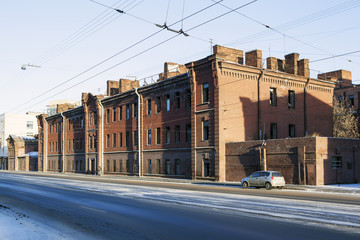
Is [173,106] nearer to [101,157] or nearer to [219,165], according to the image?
[219,165]

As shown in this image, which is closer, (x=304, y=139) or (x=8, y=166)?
(x=304, y=139)

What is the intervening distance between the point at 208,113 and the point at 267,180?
11618 millimetres

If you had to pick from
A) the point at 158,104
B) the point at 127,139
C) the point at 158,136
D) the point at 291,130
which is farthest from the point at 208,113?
the point at 127,139

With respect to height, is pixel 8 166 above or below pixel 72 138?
below

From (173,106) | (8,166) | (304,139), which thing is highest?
(173,106)

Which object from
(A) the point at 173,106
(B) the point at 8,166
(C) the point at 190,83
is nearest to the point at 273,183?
(C) the point at 190,83

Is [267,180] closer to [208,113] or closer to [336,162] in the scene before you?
[336,162]

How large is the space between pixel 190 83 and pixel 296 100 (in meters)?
12.3

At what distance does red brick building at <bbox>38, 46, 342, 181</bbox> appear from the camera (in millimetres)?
36406

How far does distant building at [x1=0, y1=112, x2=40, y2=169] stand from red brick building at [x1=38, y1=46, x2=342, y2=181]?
63006 millimetres

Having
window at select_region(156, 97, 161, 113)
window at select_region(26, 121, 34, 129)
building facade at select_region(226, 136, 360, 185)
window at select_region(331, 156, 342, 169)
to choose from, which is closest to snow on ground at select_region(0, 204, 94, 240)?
building facade at select_region(226, 136, 360, 185)

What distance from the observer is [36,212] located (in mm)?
15203

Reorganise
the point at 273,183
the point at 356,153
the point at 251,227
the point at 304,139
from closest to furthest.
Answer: the point at 251,227, the point at 273,183, the point at 304,139, the point at 356,153

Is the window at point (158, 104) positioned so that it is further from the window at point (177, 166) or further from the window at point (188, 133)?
the window at point (177, 166)
